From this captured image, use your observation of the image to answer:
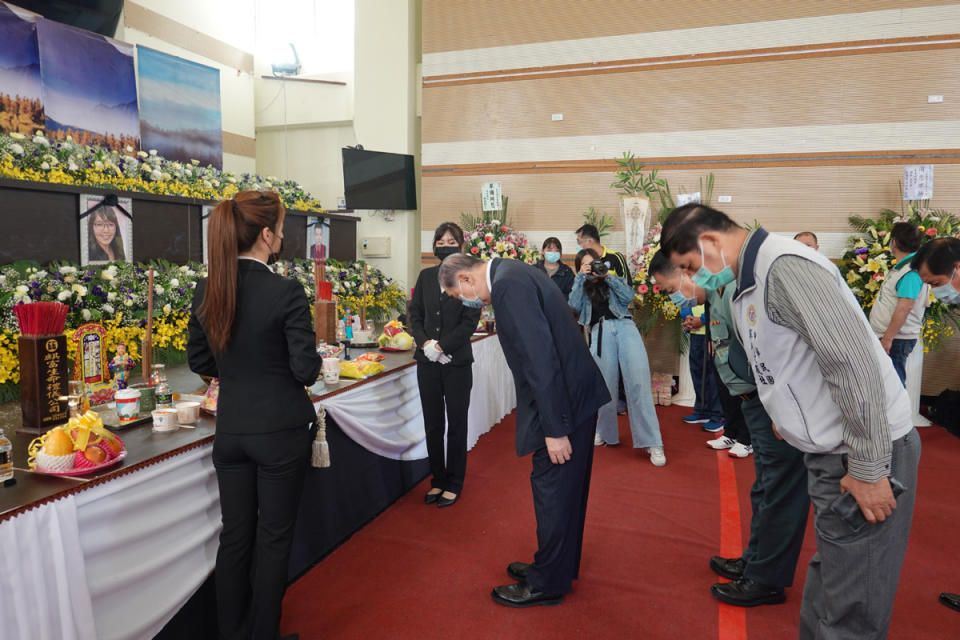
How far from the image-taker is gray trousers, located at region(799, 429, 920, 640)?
133 centimetres

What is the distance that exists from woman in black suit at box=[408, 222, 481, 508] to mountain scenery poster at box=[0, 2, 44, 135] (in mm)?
4993

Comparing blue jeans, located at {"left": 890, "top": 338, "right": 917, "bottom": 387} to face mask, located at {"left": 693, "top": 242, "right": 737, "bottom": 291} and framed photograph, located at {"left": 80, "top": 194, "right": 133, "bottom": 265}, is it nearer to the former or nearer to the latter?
face mask, located at {"left": 693, "top": 242, "right": 737, "bottom": 291}

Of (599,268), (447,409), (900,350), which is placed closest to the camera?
(447,409)

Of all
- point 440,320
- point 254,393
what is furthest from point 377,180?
point 254,393

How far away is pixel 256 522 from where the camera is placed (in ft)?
5.96

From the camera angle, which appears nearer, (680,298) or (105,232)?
(680,298)

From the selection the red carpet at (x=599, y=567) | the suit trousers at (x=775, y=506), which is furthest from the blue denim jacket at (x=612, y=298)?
the suit trousers at (x=775, y=506)

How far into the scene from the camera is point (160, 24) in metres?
6.79

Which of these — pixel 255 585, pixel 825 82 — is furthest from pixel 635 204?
pixel 255 585

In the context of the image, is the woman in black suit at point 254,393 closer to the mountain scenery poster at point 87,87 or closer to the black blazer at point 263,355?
the black blazer at point 263,355

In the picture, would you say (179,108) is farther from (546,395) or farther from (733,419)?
(733,419)

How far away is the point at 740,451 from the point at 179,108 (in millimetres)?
7231

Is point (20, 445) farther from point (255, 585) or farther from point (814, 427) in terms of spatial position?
point (814, 427)

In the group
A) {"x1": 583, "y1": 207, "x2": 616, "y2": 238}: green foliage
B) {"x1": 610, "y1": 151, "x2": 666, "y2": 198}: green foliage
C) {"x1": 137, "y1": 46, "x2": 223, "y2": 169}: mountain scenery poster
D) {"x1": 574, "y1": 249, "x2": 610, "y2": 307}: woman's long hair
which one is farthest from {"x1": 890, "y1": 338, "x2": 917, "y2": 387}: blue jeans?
{"x1": 137, "y1": 46, "x2": 223, "y2": 169}: mountain scenery poster
